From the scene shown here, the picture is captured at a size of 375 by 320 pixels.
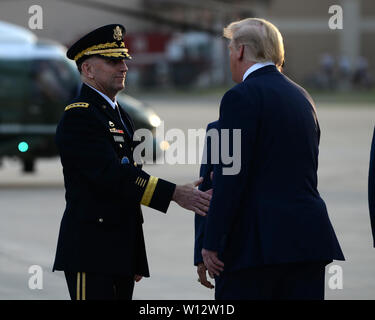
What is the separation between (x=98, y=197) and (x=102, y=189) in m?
0.05

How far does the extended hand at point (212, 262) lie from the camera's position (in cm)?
405

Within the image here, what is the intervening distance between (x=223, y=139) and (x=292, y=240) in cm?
50

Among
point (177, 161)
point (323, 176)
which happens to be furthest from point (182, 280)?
point (177, 161)

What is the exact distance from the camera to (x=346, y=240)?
9.46 m

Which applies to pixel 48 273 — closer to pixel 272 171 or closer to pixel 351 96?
pixel 272 171

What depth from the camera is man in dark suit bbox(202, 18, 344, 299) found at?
3.98m

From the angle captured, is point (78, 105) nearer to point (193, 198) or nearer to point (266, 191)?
point (193, 198)

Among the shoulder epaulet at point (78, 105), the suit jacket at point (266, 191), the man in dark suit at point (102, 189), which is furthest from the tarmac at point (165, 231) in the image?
the suit jacket at point (266, 191)

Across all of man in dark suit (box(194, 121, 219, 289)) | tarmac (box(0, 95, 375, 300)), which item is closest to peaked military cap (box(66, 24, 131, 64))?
man in dark suit (box(194, 121, 219, 289))

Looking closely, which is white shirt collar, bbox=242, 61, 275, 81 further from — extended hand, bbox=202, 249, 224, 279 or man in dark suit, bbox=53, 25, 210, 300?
extended hand, bbox=202, 249, 224, 279

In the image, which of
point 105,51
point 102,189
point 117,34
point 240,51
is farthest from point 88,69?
point 240,51

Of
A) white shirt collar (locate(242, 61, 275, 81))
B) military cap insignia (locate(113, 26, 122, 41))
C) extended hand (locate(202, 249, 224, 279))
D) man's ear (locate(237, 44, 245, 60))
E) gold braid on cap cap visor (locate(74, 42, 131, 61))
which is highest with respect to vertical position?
military cap insignia (locate(113, 26, 122, 41))

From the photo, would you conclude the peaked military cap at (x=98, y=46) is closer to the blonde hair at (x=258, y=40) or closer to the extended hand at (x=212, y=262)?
the blonde hair at (x=258, y=40)

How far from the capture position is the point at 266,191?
4000 millimetres
